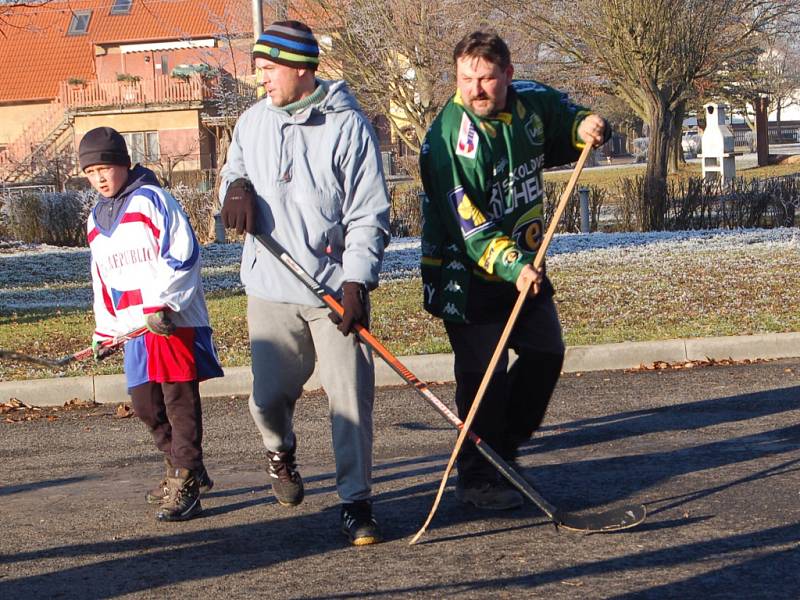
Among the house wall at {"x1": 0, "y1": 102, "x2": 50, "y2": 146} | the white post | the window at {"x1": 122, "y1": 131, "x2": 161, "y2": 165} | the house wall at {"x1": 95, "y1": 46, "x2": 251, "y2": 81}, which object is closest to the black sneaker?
the white post

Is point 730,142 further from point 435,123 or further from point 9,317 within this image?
point 435,123

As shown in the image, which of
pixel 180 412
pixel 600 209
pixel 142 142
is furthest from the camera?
pixel 142 142

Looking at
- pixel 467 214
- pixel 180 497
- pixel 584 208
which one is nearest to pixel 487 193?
pixel 467 214

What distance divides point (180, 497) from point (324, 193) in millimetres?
1446

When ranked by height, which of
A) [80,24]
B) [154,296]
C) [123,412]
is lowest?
[123,412]

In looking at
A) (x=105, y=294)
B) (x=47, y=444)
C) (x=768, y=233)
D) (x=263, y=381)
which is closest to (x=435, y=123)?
(x=263, y=381)

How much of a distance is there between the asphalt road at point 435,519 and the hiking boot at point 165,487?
6 centimetres

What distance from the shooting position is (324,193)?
464cm

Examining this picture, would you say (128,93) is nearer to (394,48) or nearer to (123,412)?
(394,48)

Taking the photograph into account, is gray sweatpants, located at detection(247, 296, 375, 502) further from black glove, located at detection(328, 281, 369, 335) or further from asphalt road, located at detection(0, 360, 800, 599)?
asphalt road, located at detection(0, 360, 800, 599)

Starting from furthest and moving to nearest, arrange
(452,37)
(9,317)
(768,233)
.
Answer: (452,37), (768,233), (9,317)

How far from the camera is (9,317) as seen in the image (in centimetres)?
1208

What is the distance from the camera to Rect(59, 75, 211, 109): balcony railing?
49.3 meters

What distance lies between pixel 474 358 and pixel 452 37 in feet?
83.7
